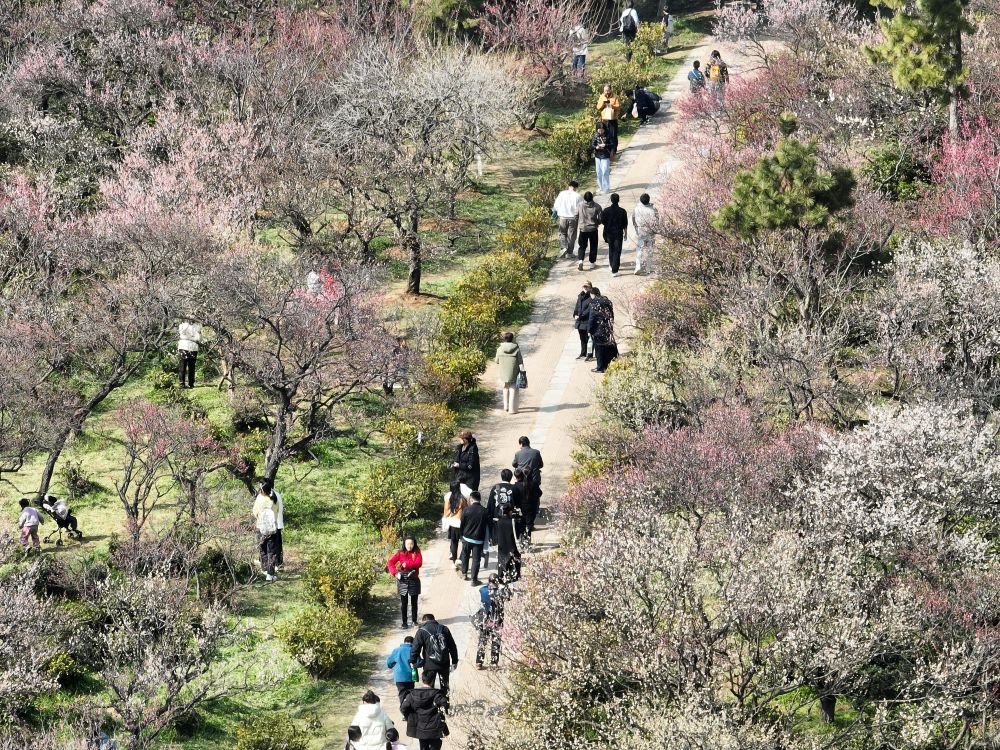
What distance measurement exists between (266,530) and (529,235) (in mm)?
14113

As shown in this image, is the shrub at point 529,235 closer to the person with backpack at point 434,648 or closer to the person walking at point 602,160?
the person walking at point 602,160

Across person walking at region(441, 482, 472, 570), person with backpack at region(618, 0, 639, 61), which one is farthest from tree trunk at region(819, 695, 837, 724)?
person with backpack at region(618, 0, 639, 61)

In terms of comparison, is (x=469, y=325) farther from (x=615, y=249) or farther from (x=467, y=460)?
(x=467, y=460)

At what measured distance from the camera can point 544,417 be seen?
1384 inches

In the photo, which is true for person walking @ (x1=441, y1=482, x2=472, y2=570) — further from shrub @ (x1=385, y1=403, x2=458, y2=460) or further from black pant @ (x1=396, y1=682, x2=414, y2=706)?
black pant @ (x1=396, y1=682, x2=414, y2=706)

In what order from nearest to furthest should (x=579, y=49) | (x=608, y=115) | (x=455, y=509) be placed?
1. (x=455, y=509)
2. (x=608, y=115)
3. (x=579, y=49)

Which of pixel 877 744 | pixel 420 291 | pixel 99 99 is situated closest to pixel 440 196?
pixel 420 291

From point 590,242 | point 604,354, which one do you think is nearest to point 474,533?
point 604,354

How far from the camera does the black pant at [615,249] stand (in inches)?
1560

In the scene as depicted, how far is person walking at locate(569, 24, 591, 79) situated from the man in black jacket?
86.6 feet

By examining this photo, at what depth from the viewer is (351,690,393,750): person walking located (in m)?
24.0

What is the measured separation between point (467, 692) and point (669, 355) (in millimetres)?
9726

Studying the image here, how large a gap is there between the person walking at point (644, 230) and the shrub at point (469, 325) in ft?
11.6

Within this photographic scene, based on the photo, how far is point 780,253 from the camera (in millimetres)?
34531
